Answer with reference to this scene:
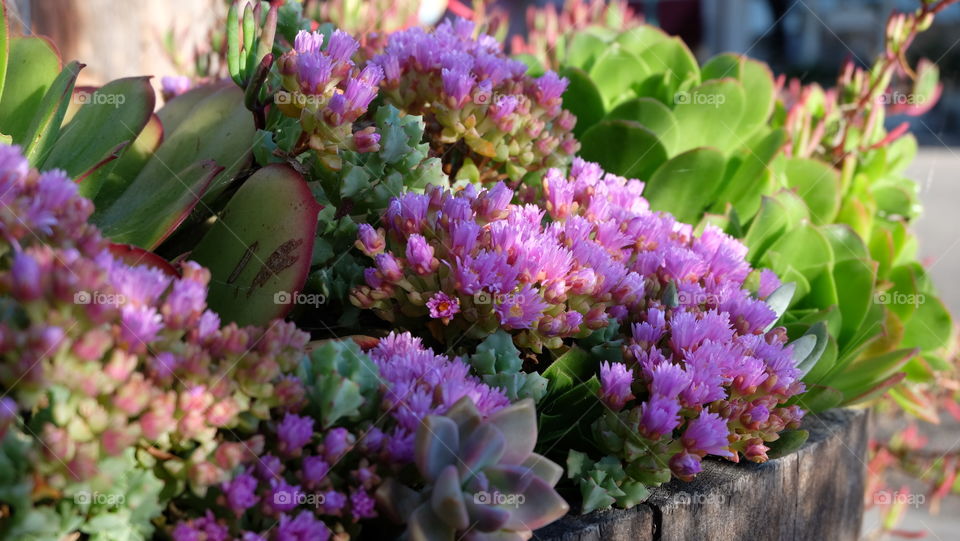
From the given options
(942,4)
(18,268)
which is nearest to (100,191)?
Result: (18,268)

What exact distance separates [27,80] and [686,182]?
38.8 inches

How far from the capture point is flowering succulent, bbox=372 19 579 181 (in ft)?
3.99

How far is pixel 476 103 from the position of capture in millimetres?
1210

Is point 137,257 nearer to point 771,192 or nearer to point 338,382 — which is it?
point 338,382

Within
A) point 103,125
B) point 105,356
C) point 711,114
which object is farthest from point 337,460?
point 711,114

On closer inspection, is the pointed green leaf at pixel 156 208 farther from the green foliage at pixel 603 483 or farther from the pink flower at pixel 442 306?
the green foliage at pixel 603 483

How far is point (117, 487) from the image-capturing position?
2.38 ft

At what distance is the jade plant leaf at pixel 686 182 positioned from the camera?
4.79ft

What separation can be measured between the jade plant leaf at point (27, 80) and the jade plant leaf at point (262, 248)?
369 mm

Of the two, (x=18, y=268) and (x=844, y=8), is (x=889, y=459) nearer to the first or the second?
(x=18, y=268)

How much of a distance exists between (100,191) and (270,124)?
0.91 ft

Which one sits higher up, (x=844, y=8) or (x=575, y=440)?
(x=575, y=440)

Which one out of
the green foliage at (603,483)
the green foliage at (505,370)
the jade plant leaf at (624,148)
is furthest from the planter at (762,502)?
the jade plant leaf at (624,148)

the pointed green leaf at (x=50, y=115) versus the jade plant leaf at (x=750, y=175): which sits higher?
the pointed green leaf at (x=50, y=115)
